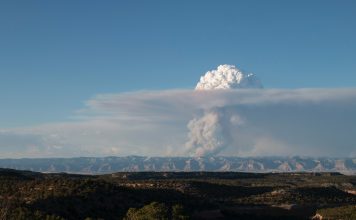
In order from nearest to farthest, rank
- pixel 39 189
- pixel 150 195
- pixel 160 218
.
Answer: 1. pixel 160 218
2. pixel 39 189
3. pixel 150 195

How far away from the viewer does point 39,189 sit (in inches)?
4013

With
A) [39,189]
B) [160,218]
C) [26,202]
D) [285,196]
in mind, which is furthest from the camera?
[285,196]

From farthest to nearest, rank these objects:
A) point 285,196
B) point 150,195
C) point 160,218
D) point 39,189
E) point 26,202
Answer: point 285,196 < point 150,195 < point 39,189 < point 26,202 < point 160,218

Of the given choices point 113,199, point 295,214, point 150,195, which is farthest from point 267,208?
point 113,199

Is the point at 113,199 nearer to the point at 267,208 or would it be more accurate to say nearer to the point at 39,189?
the point at 39,189

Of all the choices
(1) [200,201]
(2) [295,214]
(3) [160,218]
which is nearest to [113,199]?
(1) [200,201]

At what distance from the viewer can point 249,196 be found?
13900 centimetres

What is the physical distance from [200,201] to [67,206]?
33.6m

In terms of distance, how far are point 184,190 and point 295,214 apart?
30.0m

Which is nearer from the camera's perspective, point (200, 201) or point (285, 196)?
point (200, 201)

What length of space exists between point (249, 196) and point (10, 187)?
5800cm

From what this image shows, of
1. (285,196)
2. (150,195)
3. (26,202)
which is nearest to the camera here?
(26,202)

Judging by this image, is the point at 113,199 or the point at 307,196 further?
the point at 307,196

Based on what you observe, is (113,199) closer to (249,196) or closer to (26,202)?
(26,202)
